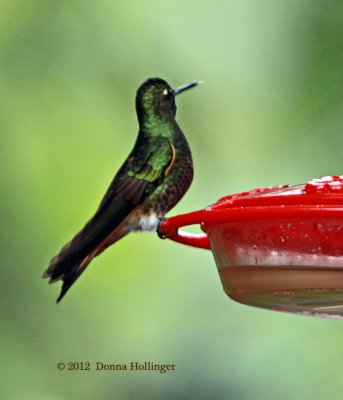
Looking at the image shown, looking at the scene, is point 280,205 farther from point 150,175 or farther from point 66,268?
point 150,175

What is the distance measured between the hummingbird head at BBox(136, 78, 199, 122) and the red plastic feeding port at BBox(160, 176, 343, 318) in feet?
4.20

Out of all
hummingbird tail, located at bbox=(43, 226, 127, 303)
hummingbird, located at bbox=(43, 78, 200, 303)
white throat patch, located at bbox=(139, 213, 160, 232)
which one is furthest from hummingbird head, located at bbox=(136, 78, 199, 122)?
hummingbird tail, located at bbox=(43, 226, 127, 303)

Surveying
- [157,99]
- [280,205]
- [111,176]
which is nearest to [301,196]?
[280,205]

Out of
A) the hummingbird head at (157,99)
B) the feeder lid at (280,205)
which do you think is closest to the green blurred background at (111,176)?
the hummingbird head at (157,99)

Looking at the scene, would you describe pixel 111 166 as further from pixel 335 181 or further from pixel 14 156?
pixel 335 181

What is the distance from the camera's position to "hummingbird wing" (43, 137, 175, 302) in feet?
11.8

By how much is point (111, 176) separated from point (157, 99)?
1110mm

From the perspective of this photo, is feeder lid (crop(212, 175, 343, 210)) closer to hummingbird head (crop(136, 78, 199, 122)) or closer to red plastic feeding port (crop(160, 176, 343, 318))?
red plastic feeding port (crop(160, 176, 343, 318))

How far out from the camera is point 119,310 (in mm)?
5637

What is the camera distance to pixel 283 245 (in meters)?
2.77

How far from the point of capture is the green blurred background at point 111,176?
220 inches

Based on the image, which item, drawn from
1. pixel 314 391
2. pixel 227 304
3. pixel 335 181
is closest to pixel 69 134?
pixel 227 304

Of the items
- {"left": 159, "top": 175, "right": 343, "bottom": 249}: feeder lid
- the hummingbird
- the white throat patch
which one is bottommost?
{"left": 159, "top": 175, "right": 343, "bottom": 249}: feeder lid

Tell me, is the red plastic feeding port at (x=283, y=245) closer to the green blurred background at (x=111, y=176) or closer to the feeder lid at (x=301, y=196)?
the feeder lid at (x=301, y=196)
